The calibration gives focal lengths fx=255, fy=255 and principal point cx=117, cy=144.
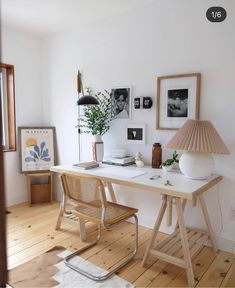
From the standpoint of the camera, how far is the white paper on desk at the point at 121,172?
220 cm

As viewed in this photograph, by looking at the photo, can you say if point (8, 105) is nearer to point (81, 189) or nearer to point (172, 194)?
point (81, 189)

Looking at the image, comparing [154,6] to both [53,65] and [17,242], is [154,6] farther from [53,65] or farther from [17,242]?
[17,242]

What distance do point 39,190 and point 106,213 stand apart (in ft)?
5.50

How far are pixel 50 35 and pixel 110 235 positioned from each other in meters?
2.66

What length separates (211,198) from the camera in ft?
7.55

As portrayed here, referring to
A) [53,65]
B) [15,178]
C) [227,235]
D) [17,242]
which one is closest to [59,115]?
[53,65]

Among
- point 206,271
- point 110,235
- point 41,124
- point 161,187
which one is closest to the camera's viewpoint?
point 161,187

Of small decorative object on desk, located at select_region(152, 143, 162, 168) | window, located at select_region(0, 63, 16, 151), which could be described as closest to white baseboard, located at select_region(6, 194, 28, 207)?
window, located at select_region(0, 63, 16, 151)

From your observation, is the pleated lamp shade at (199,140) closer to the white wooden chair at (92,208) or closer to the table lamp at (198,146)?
the table lamp at (198,146)

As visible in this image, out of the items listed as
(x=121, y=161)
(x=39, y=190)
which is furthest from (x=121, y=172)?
(x=39, y=190)

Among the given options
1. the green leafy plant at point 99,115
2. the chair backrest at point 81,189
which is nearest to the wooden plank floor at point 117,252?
the chair backrest at point 81,189

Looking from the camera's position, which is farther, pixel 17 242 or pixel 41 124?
pixel 41 124

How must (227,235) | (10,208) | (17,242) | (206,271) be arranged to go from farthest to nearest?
(10,208) < (17,242) < (227,235) < (206,271)

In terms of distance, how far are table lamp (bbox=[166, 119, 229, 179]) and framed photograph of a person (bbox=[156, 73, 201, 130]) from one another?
349mm
